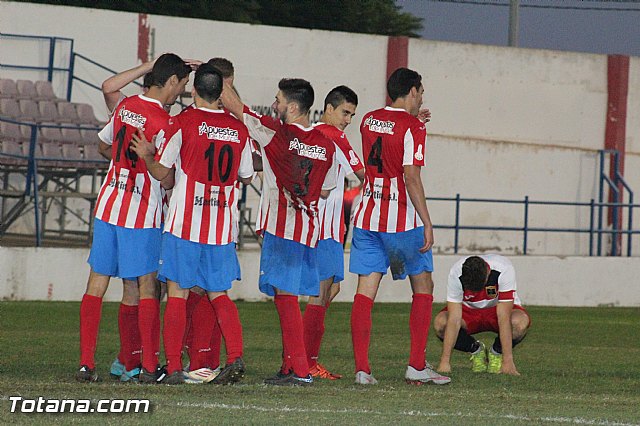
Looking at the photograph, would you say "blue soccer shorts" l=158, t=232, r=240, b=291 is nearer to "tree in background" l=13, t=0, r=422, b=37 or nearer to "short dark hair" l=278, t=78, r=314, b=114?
"short dark hair" l=278, t=78, r=314, b=114

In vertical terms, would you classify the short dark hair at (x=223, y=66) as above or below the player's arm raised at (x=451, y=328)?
above

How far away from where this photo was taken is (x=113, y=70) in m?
22.2

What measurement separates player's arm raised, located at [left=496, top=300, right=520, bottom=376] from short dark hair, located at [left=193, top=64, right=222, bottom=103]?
3049mm

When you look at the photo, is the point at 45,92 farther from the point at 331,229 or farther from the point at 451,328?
the point at 451,328

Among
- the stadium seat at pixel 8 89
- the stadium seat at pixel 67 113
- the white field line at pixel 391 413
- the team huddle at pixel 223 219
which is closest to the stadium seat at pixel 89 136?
the stadium seat at pixel 67 113

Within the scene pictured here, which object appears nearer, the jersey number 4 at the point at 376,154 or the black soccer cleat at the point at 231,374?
the black soccer cleat at the point at 231,374

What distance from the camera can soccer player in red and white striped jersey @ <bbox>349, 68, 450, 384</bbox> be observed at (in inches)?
331

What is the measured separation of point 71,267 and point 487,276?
336 inches

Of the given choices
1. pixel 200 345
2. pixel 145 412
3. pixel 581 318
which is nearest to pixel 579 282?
pixel 581 318

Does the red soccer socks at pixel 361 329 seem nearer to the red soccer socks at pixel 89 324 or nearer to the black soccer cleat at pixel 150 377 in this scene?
the black soccer cleat at pixel 150 377

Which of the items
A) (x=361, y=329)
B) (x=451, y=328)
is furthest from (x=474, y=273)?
(x=361, y=329)

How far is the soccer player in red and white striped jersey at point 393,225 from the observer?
8.40 metres

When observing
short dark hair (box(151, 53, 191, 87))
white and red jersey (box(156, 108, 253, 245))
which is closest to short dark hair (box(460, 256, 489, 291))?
white and red jersey (box(156, 108, 253, 245))

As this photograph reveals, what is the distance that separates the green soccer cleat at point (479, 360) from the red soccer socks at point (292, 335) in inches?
83.8
